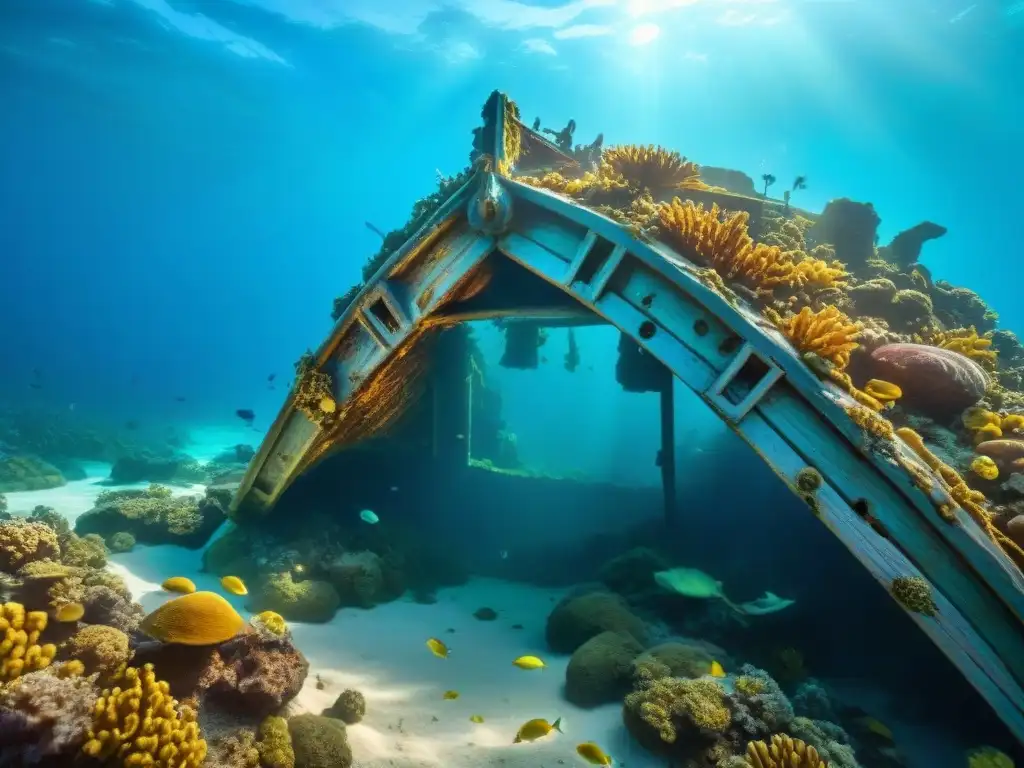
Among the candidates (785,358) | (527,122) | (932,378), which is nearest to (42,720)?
(785,358)

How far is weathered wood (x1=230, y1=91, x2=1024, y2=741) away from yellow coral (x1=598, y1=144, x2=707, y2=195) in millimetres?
2026

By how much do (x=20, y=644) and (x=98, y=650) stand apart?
1.86 feet

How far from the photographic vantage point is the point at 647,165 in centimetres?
812

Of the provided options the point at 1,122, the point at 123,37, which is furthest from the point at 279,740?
the point at 1,122

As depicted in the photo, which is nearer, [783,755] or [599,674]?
[783,755]

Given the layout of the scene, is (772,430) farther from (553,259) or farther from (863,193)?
(863,193)

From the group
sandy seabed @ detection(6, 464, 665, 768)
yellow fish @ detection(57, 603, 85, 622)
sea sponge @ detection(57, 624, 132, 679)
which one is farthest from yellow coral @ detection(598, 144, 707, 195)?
yellow fish @ detection(57, 603, 85, 622)

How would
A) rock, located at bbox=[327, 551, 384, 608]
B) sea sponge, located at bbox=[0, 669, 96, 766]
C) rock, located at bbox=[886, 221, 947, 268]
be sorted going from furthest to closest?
1. rock, located at bbox=[886, 221, 947, 268]
2. rock, located at bbox=[327, 551, 384, 608]
3. sea sponge, located at bbox=[0, 669, 96, 766]

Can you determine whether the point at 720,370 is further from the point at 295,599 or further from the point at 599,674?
the point at 295,599

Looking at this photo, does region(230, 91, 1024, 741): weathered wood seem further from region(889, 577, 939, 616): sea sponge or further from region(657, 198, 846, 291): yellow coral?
region(657, 198, 846, 291): yellow coral

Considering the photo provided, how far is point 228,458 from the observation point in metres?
28.3

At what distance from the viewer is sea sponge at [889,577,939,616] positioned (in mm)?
3988

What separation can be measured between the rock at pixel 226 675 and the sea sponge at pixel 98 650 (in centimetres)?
21

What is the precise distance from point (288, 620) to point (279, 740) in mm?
3980
